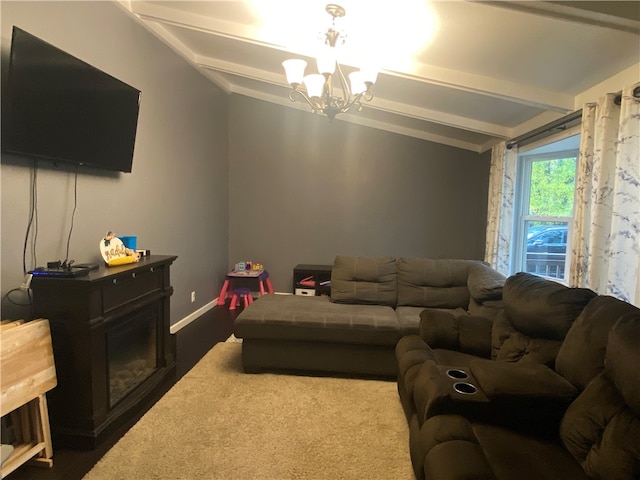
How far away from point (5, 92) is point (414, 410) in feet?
8.77

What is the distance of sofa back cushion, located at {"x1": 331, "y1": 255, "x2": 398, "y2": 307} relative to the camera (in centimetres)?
355

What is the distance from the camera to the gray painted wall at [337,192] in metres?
5.36

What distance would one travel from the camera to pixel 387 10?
2.41 meters

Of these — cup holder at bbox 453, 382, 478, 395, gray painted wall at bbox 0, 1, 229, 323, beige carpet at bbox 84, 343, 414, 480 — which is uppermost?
gray painted wall at bbox 0, 1, 229, 323

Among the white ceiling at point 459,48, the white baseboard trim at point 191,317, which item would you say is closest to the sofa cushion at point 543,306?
the white ceiling at point 459,48

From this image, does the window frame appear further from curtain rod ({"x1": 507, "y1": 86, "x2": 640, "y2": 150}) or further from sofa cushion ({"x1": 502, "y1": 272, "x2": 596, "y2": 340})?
sofa cushion ({"x1": 502, "y1": 272, "x2": 596, "y2": 340})

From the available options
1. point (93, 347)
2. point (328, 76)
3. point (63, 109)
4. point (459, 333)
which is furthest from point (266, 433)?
point (328, 76)

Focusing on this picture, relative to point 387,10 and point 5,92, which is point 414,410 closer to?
point 387,10

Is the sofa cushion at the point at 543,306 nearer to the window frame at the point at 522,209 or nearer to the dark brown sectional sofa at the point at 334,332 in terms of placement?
the dark brown sectional sofa at the point at 334,332

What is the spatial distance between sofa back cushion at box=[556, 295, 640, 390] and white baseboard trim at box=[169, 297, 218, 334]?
126 inches

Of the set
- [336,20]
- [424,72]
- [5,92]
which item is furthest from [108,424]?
[424,72]

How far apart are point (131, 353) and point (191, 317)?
1.76 meters

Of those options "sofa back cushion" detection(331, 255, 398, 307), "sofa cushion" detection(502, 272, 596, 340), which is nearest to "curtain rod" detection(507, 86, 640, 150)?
"sofa cushion" detection(502, 272, 596, 340)

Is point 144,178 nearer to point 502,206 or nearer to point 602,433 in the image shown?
point 602,433
